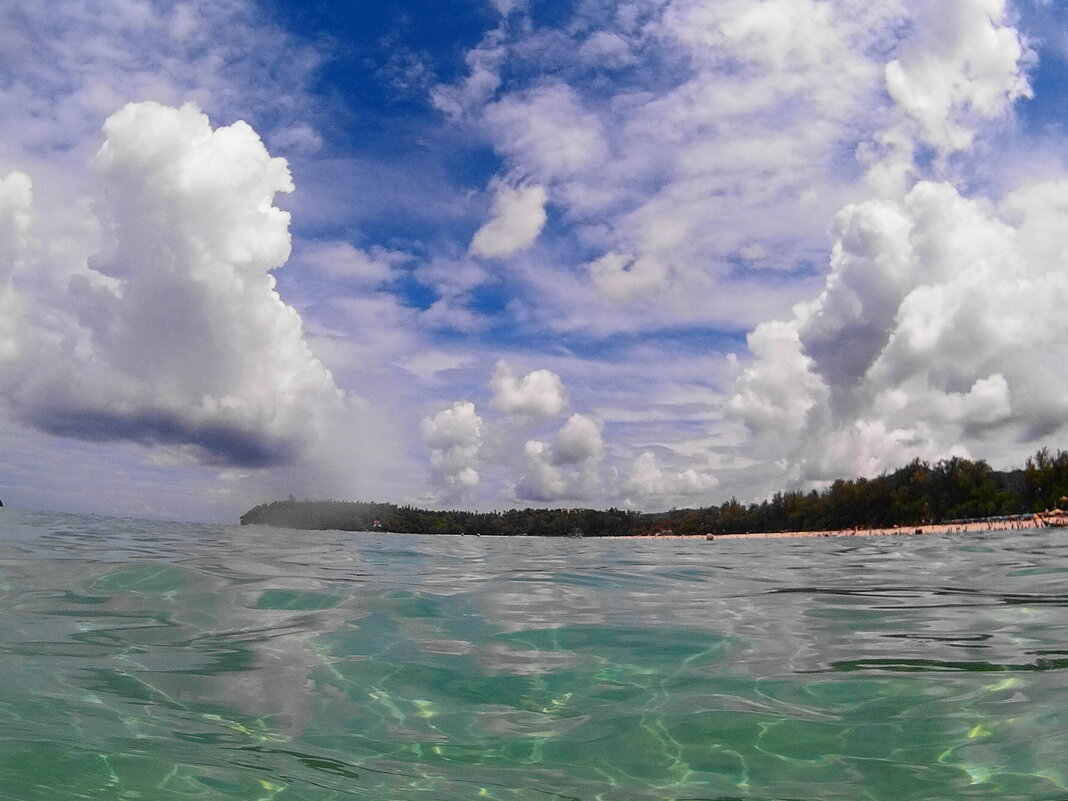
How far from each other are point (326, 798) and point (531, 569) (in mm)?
12138

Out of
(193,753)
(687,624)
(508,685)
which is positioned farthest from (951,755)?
(193,753)

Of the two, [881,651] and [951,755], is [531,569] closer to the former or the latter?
[881,651]

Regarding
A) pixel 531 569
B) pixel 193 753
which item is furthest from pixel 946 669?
pixel 531 569

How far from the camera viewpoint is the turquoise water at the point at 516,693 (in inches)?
189

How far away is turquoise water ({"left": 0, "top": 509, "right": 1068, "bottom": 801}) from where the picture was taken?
15.7ft

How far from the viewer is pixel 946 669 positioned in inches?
282

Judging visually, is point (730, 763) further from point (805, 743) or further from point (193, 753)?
point (193, 753)

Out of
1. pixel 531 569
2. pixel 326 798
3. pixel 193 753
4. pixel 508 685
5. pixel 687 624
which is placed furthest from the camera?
pixel 531 569

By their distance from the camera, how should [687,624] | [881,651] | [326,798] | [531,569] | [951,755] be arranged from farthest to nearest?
[531,569] → [687,624] → [881,651] → [951,755] → [326,798]

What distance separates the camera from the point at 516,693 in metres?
6.72

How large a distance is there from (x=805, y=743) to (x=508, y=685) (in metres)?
2.74

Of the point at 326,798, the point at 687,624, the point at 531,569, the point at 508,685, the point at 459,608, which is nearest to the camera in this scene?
the point at 326,798

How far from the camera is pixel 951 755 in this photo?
526 cm

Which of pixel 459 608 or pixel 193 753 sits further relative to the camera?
pixel 459 608
